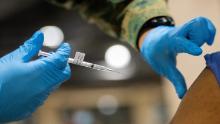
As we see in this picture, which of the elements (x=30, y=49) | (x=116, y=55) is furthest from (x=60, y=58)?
(x=116, y=55)

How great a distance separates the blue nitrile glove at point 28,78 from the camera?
97 centimetres

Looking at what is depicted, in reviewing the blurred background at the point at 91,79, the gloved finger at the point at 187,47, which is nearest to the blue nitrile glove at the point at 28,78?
the gloved finger at the point at 187,47

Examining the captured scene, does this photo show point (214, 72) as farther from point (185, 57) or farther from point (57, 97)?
point (57, 97)

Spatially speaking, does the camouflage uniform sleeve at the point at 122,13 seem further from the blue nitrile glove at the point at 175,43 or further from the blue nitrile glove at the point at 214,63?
the blue nitrile glove at the point at 214,63

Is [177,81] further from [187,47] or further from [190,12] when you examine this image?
[190,12]

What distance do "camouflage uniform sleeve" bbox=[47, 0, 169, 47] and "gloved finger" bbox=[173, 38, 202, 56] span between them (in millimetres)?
221

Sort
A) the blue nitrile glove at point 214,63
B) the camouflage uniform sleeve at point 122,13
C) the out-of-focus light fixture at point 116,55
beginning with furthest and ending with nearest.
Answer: the out-of-focus light fixture at point 116,55 → the camouflage uniform sleeve at point 122,13 → the blue nitrile glove at point 214,63

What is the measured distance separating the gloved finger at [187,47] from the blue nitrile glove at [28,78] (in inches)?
11.0

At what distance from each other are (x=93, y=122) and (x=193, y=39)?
704cm

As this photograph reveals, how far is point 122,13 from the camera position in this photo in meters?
1.39

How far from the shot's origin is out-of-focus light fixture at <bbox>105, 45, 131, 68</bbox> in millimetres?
5914

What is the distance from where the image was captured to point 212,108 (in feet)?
2.94

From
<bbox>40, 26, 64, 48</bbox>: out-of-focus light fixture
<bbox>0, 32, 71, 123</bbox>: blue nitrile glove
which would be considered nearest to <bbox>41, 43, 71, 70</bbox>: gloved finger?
<bbox>0, 32, 71, 123</bbox>: blue nitrile glove

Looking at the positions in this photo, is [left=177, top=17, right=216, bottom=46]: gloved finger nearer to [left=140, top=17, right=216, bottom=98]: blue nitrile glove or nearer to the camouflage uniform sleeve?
[left=140, top=17, right=216, bottom=98]: blue nitrile glove
